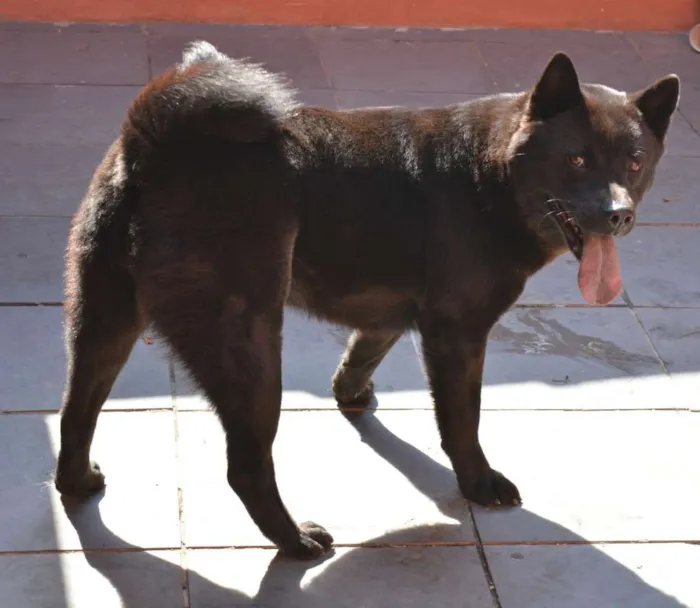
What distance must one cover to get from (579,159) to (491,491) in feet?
3.96

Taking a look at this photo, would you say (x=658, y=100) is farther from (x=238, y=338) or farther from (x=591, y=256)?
(x=238, y=338)

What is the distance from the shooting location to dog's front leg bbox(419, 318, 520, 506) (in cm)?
399

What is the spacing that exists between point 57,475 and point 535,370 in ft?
6.75

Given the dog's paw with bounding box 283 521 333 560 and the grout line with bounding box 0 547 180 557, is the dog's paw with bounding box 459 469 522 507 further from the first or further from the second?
the grout line with bounding box 0 547 180 557

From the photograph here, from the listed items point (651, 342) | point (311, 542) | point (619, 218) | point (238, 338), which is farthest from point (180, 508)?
point (651, 342)

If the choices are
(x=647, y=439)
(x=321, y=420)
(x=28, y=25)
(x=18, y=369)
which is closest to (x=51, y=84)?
(x=28, y=25)

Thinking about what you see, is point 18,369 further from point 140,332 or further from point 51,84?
point 51,84

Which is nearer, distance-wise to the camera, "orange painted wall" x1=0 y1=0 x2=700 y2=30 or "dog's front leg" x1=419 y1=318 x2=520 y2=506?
"dog's front leg" x1=419 y1=318 x2=520 y2=506

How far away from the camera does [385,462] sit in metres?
4.42

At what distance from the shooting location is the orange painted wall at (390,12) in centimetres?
802

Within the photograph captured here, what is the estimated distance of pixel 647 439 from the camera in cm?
465

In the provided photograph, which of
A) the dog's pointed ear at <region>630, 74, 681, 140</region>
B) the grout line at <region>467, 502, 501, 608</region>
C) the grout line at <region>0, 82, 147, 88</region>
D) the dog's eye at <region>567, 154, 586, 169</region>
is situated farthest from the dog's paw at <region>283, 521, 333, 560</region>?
the grout line at <region>0, 82, 147, 88</region>

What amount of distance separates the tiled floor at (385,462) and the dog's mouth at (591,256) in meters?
0.82

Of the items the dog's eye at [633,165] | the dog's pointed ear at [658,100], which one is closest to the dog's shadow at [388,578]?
the dog's eye at [633,165]
